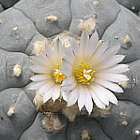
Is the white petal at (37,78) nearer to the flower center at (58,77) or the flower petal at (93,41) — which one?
the flower center at (58,77)

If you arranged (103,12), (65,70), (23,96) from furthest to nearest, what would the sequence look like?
1. (103,12)
2. (23,96)
3. (65,70)

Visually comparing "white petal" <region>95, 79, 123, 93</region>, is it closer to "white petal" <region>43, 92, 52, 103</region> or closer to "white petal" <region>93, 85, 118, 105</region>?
"white petal" <region>93, 85, 118, 105</region>

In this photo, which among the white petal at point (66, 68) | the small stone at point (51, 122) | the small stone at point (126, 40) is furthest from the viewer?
the small stone at point (126, 40)

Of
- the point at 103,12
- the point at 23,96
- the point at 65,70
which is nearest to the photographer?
the point at 65,70

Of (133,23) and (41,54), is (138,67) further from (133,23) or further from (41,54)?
(41,54)

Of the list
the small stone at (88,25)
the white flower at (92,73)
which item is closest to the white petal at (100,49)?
the white flower at (92,73)

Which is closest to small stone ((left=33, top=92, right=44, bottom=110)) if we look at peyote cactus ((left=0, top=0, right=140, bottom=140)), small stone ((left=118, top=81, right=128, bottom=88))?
peyote cactus ((left=0, top=0, right=140, bottom=140))

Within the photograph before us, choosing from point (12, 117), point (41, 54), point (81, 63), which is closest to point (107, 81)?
point (81, 63)
